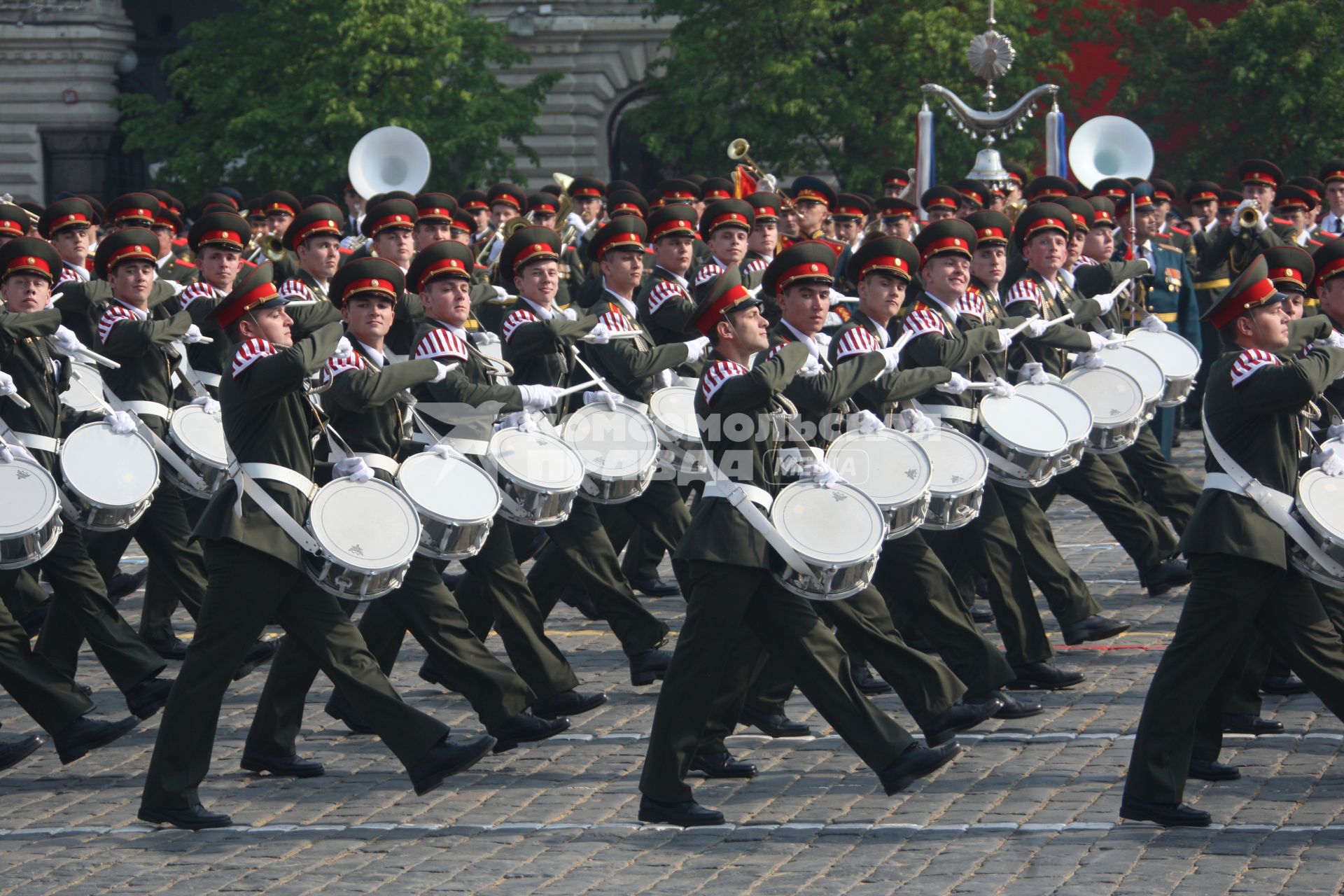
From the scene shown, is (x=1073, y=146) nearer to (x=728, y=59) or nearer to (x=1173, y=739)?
(x=728, y=59)

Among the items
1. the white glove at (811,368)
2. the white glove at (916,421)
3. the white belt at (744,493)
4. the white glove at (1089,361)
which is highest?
the white glove at (811,368)

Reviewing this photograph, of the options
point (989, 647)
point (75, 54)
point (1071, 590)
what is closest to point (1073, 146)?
point (1071, 590)

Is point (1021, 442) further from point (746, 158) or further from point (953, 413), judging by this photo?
point (746, 158)

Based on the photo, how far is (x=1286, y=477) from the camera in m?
7.40

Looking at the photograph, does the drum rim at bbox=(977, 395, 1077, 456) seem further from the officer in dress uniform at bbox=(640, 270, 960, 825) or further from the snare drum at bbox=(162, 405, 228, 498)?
the snare drum at bbox=(162, 405, 228, 498)

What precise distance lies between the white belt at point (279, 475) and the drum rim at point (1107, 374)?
3.80m

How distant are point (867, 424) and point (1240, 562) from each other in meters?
1.63

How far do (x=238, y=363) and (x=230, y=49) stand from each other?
76.8 ft

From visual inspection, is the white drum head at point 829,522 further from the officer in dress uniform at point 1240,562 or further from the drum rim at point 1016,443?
the drum rim at point 1016,443

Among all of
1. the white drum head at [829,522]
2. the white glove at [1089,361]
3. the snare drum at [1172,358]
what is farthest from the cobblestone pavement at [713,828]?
the snare drum at [1172,358]

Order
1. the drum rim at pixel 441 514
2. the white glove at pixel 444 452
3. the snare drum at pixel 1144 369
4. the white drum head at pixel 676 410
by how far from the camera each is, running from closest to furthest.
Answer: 1. the drum rim at pixel 441 514
2. the white glove at pixel 444 452
3. the white drum head at pixel 676 410
4. the snare drum at pixel 1144 369

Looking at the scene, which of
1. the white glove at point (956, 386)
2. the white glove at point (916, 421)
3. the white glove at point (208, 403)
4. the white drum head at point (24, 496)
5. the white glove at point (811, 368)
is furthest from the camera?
the white glove at point (208, 403)

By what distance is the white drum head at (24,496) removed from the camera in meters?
8.52

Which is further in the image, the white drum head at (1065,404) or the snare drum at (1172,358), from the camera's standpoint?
the snare drum at (1172,358)
